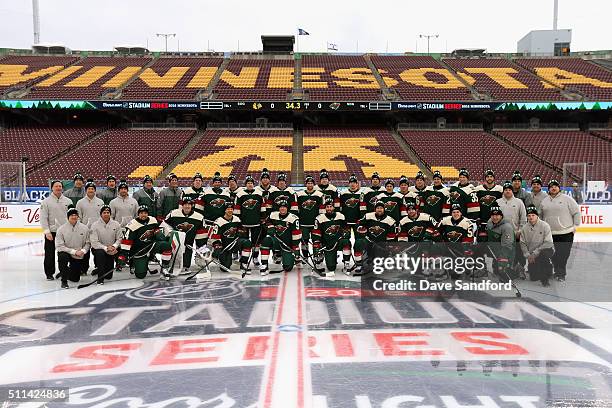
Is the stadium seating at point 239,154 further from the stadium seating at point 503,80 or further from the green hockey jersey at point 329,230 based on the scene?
the green hockey jersey at point 329,230

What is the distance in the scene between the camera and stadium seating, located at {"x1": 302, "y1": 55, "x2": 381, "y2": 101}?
32.6 meters

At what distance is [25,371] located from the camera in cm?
Answer: 463

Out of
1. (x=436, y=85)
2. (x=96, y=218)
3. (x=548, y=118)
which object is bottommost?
(x=96, y=218)

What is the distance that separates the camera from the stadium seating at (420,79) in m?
32.3

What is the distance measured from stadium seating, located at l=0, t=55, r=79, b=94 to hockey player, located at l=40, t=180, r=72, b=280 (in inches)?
1106

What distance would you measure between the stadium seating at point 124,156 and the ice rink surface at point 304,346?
60.7 ft

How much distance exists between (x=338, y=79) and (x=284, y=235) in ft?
93.5

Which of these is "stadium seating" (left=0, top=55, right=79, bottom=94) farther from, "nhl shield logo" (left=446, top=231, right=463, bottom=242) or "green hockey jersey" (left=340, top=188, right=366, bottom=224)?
"nhl shield logo" (left=446, top=231, right=463, bottom=242)

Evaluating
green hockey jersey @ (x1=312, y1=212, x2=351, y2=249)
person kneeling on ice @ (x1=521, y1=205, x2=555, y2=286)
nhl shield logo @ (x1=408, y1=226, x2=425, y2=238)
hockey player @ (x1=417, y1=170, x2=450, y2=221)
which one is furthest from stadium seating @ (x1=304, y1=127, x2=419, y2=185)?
person kneeling on ice @ (x1=521, y1=205, x2=555, y2=286)

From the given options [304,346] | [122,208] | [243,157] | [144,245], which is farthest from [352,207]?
[243,157]

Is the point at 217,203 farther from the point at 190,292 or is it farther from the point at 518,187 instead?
the point at 518,187

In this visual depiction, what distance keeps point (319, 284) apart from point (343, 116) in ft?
85.6

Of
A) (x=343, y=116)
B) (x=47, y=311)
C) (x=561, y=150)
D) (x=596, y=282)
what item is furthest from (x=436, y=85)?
(x=47, y=311)

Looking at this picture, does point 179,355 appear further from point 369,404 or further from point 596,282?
point 596,282
